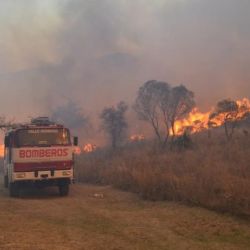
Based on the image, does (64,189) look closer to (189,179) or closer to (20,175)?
(20,175)

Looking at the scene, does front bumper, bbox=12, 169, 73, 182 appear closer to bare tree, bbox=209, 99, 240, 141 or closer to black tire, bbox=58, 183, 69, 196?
black tire, bbox=58, 183, 69, 196

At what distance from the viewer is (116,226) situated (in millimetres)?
11977

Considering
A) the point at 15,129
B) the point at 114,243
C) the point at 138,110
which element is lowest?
the point at 114,243

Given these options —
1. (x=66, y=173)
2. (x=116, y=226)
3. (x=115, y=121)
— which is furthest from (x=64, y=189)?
(x=115, y=121)

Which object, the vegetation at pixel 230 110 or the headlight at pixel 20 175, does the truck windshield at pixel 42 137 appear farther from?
the vegetation at pixel 230 110

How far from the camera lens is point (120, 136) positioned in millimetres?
51500

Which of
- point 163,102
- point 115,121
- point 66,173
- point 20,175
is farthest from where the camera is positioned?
point 115,121

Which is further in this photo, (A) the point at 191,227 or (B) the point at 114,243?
(A) the point at 191,227

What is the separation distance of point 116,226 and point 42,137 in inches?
305

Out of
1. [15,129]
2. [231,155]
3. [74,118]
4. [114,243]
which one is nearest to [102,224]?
[114,243]

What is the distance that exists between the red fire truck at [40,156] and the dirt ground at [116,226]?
1839 mm

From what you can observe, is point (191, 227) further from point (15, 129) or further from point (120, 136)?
point (120, 136)

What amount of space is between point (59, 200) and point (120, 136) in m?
33.9

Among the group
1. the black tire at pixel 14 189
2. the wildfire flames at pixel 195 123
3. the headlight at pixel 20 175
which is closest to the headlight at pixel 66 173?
the headlight at pixel 20 175
